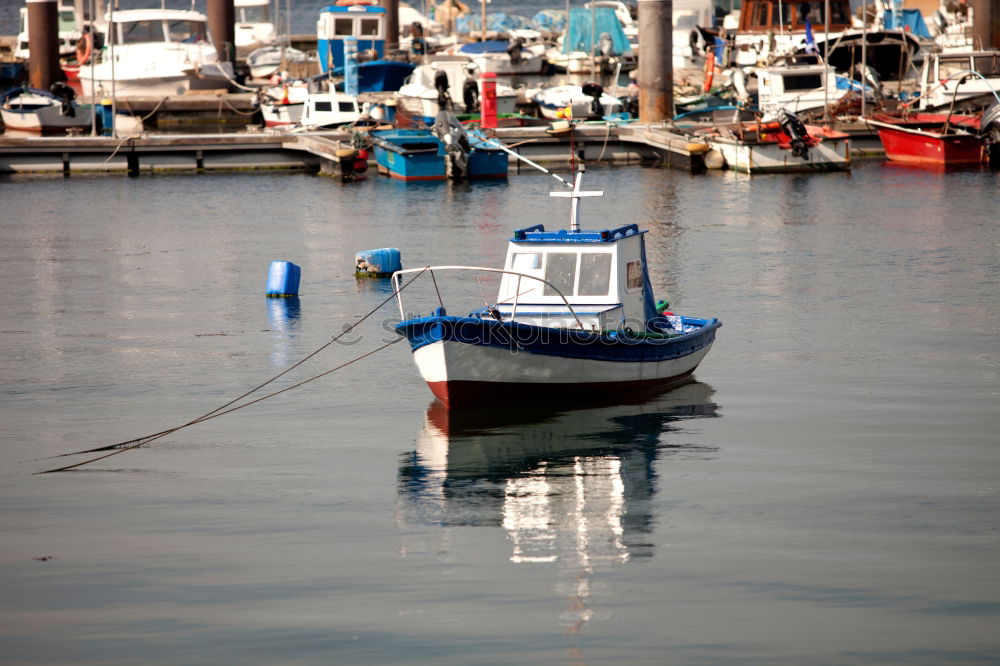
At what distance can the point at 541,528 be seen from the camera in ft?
46.4

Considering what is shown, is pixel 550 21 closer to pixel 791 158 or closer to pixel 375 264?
pixel 791 158

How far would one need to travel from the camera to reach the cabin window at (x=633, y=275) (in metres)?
19.8

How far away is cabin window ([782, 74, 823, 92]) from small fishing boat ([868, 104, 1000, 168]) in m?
3.16

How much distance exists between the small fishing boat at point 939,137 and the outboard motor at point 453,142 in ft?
52.0

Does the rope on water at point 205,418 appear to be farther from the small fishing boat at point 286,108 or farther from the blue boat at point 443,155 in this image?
the small fishing boat at point 286,108

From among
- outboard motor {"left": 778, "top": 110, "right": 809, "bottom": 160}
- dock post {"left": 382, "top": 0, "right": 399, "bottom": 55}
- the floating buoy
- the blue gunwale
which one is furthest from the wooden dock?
the blue gunwale

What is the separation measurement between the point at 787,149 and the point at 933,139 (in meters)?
5.57

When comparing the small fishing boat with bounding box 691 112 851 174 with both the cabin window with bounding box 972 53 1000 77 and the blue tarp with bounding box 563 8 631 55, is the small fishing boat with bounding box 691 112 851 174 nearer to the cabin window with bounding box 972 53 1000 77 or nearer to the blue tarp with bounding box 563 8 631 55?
the cabin window with bounding box 972 53 1000 77

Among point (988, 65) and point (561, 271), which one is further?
point (988, 65)

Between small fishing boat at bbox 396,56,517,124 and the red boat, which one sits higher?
small fishing boat at bbox 396,56,517,124

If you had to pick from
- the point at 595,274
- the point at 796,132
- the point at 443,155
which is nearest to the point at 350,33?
the point at 443,155

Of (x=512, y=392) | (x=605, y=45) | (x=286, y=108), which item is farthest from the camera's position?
(x=605, y=45)

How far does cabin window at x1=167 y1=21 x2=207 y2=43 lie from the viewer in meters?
68.4

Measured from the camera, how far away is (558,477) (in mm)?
16047
